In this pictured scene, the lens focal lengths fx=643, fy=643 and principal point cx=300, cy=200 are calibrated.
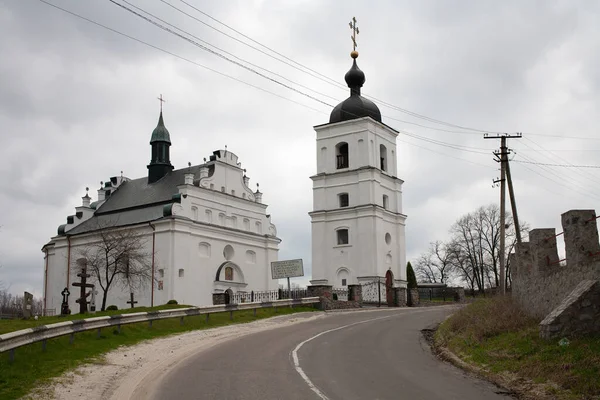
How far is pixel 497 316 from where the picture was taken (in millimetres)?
16531

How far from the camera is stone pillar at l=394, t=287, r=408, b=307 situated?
45.6m

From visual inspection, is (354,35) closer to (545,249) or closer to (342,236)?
(342,236)

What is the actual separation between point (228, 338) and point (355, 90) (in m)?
37.7

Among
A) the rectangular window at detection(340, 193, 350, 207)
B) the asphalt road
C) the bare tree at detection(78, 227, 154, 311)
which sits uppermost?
the rectangular window at detection(340, 193, 350, 207)

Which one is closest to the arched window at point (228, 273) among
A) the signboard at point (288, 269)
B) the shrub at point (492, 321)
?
the signboard at point (288, 269)

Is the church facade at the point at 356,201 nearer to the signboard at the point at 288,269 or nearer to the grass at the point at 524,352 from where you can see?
the signboard at the point at 288,269

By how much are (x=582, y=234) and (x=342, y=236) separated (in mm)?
38843

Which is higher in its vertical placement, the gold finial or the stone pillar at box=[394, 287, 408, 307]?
the gold finial

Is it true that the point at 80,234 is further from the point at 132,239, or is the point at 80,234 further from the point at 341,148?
the point at 341,148

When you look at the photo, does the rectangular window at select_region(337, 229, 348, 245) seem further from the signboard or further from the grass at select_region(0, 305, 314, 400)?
the grass at select_region(0, 305, 314, 400)

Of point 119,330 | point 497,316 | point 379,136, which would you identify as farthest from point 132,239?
point 497,316

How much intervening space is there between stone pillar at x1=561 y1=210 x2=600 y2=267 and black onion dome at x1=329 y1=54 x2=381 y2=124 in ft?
130

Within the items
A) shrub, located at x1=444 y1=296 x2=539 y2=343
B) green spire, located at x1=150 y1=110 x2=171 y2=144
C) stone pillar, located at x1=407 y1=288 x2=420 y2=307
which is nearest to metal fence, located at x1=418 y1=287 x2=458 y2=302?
stone pillar, located at x1=407 y1=288 x2=420 y2=307

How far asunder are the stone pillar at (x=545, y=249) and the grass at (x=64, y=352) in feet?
35.9
